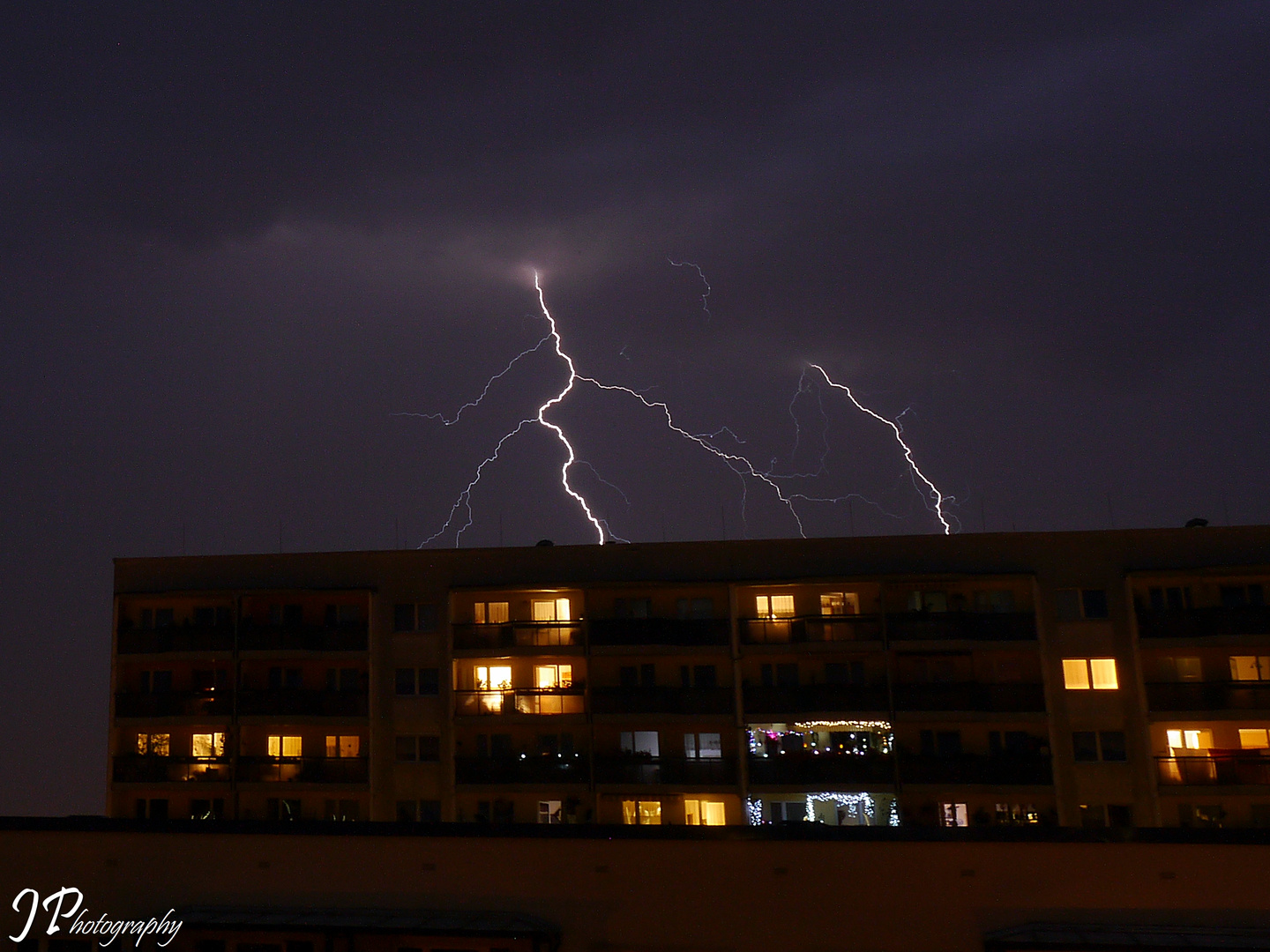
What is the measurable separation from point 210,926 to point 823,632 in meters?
18.0

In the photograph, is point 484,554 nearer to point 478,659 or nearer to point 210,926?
point 478,659

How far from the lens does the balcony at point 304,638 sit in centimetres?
3097

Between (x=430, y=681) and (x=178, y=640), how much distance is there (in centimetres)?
737

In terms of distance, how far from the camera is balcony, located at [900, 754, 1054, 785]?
2717 centimetres

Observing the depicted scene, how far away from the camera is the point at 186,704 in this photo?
3083 cm

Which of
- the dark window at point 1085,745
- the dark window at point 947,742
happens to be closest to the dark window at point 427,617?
the dark window at point 947,742

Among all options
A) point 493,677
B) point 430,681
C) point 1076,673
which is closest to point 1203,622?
point 1076,673

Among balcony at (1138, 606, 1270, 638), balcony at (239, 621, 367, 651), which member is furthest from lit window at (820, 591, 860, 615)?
balcony at (239, 621, 367, 651)

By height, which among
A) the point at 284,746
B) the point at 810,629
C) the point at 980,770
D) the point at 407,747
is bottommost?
the point at 980,770

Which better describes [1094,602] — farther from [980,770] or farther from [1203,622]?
[980,770]

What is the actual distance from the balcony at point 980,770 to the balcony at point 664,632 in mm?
5768

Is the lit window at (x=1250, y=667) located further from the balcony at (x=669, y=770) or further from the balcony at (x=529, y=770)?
the balcony at (x=529, y=770)

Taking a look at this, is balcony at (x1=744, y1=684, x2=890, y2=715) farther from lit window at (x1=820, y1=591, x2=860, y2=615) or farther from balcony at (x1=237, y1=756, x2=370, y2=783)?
balcony at (x1=237, y1=756, x2=370, y2=783)

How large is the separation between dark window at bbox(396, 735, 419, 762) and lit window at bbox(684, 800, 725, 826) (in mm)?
7655
